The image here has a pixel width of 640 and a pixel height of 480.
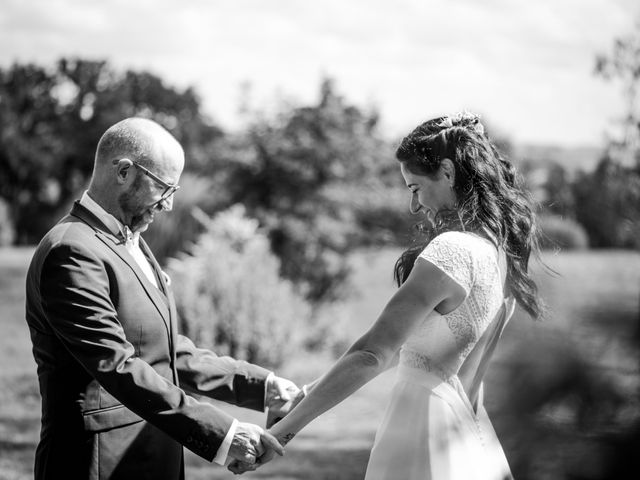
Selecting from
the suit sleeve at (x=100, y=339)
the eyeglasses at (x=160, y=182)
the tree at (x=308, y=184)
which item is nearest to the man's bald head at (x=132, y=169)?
the eyeglasses at (x=160, y=182)

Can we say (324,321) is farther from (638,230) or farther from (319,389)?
(638,230)

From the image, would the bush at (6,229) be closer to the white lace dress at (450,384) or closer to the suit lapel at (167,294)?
the suit lapel at (167,294)

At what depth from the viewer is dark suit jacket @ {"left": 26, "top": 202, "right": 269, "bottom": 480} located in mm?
2668

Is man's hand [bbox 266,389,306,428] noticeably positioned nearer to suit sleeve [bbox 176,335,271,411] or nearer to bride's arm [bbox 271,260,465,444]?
suit sleeve [bbox 176,335,271,411]

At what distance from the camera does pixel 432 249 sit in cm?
260

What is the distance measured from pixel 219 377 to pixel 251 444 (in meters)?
0.53

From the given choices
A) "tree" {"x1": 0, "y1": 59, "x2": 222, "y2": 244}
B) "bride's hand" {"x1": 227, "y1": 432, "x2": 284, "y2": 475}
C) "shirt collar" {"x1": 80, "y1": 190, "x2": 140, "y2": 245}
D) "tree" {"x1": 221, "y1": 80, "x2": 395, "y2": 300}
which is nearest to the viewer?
"shirt collar" {"x1": 80, "y1": 190, "x2": 140, "y2": 245}

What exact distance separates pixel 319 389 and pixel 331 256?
9454 mm

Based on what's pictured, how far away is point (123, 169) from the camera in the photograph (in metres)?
2.93

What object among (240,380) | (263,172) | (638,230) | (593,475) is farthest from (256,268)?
(593,475)

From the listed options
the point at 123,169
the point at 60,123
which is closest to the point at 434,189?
the point at 123,169

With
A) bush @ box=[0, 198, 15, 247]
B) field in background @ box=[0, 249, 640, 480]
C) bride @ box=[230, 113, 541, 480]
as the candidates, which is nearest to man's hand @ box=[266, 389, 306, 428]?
bride @ box=[230, 113, 541, 480]

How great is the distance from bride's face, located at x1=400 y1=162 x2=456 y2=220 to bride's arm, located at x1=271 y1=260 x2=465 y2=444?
1.19 feet

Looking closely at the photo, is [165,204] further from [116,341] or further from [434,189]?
[434,189]
